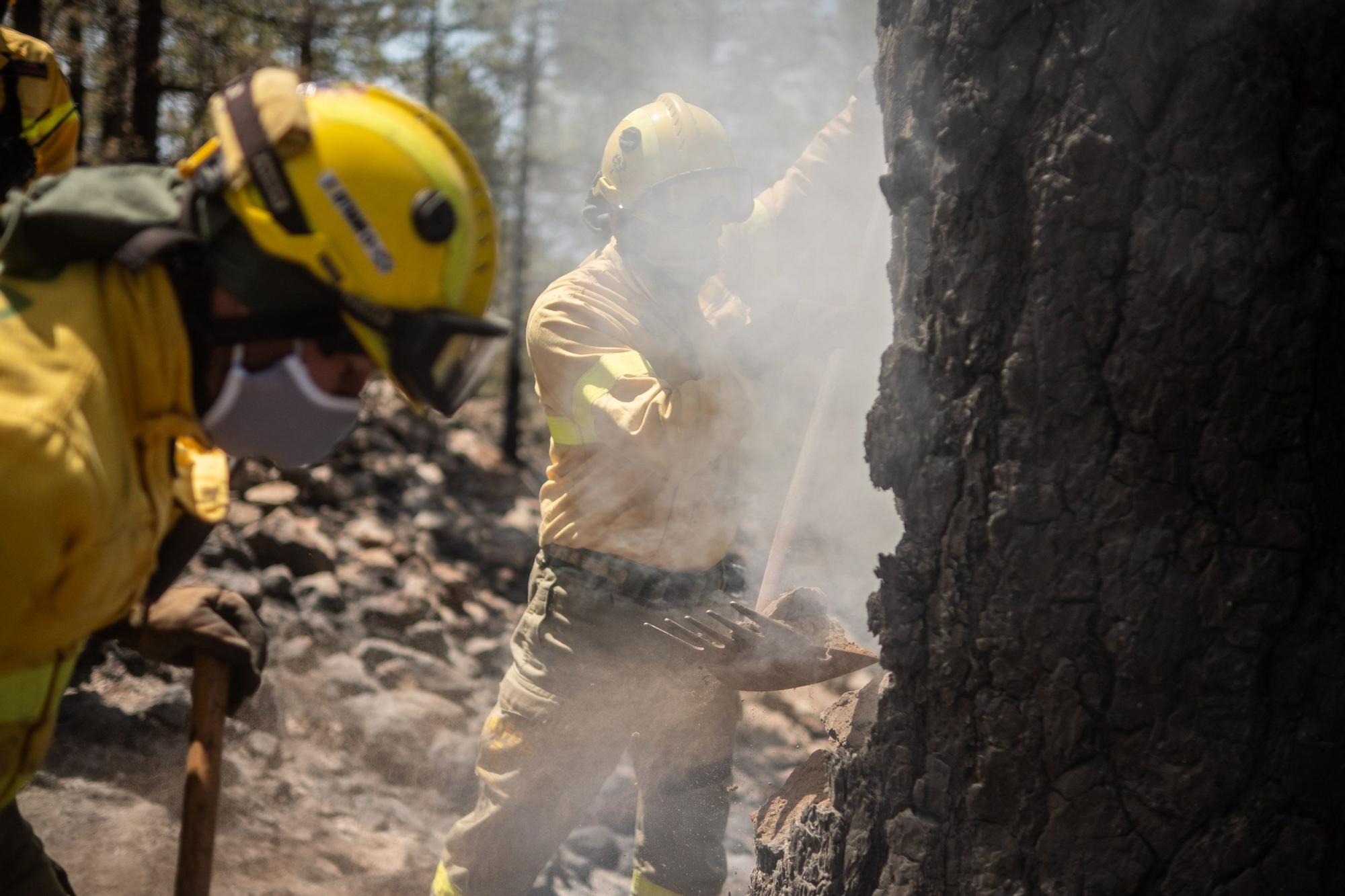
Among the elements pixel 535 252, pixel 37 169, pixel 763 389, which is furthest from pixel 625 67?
pixel 763 389

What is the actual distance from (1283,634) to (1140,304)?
615mm

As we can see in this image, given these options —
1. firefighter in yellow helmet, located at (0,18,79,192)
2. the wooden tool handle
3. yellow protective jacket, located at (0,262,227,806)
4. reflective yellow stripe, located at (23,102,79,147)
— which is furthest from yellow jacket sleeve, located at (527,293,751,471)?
reflective yellow stripe, located at (23,102,79,147)

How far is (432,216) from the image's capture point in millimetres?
1638

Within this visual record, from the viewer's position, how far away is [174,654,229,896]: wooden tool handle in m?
2.24

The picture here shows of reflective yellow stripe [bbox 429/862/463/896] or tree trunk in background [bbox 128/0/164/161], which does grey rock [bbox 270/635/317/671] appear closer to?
reflective yellow stripe [bbox 429/862/463/896]

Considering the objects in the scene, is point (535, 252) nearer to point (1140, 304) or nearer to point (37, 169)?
point (37, 169)

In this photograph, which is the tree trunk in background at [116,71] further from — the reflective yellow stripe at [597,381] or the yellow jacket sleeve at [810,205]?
the reflective yellow stripe at [597,381]

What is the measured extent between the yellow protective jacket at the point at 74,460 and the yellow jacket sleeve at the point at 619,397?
1384 millimetres

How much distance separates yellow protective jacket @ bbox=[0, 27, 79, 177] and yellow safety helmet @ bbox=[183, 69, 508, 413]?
9.79 feet

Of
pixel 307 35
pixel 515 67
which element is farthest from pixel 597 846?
pixel 515 67

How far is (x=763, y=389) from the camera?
10.3ft

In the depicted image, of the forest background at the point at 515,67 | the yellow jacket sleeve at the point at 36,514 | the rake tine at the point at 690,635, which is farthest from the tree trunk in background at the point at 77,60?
the yellow jacket sleeve at the point at 36,514

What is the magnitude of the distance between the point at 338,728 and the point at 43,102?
3251 mm

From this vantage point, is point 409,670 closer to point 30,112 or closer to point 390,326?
point 30,112
